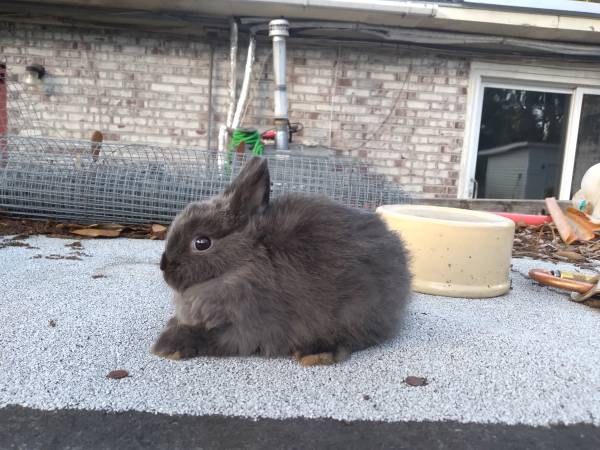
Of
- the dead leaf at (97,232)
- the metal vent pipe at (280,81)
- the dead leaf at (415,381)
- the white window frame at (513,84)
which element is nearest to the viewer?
the dead leaf at (415,381)

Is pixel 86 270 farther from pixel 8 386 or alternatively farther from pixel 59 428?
pixel 59 428

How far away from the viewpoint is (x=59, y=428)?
0.83 meters

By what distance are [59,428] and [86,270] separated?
121 cm

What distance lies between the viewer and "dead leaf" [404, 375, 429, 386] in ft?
3.44

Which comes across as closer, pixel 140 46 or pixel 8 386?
pixel 8 386

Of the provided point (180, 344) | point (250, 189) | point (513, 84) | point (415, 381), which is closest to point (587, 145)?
point (513, 84)

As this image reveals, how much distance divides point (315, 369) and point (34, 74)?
182 inches

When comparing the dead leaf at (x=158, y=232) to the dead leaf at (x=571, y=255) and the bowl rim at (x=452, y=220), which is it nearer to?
the bowl rim at (x=452, y=220)

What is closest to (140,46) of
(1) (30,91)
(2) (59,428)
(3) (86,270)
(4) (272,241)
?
(1) (30,91)

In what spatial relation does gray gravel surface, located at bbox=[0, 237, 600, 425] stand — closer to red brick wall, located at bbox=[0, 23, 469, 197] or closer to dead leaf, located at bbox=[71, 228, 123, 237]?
dead leaf, located at bbox=[71, 228, 123, 237]

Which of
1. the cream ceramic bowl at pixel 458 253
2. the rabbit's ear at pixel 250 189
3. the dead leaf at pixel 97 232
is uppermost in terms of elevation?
the rabbit's ear at pixel 250 189

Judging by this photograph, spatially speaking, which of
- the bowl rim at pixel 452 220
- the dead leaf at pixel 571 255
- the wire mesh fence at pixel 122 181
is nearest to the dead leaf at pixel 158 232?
the wire mesh fence at pixel 122 181

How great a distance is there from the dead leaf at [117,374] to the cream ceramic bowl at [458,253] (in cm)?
108

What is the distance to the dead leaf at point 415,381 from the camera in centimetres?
105
